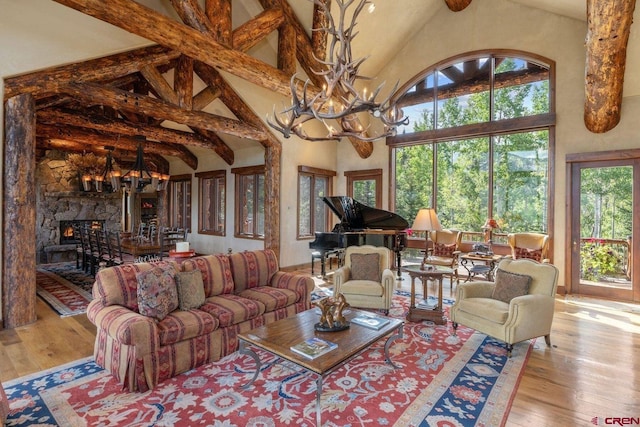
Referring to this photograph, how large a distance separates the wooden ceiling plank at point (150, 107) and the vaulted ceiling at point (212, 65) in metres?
0.02

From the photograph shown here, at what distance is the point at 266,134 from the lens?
294 inches

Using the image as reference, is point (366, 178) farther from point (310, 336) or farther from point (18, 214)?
point (18, 214)

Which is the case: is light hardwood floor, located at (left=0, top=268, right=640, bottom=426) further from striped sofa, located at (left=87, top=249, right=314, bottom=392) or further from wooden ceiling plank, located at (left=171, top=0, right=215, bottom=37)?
wooden ceiling plank, located at (left=171, top=0, right=215, bottom=37)

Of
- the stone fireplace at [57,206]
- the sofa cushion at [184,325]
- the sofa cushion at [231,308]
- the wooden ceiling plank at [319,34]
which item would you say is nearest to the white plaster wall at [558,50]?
the wooden ceiling plank at [319,34]

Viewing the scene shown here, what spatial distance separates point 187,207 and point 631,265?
464 inches

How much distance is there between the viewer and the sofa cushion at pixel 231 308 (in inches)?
127

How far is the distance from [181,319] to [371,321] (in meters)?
1.80

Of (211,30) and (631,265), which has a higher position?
(211,30)

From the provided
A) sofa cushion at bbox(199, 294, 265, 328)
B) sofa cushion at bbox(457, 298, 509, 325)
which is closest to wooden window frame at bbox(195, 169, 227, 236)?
sofa cushion at bbox(199, 294, 265, 328)

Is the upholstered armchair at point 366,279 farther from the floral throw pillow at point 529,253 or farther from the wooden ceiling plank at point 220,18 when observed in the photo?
the wooden ceiling plank at point 220,18

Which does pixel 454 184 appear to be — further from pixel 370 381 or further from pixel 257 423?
pixel 257 423

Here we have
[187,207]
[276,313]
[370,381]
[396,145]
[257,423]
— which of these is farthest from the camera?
[187,207]

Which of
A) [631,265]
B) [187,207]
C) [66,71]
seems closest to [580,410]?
[631,265]

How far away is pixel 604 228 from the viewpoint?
18.8 ft
